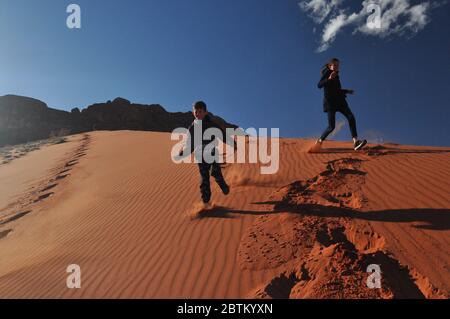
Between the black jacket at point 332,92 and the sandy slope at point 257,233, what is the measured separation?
3.23 ft

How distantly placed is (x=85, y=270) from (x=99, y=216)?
223cm

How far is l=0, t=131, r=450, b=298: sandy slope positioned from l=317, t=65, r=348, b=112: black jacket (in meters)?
0.98

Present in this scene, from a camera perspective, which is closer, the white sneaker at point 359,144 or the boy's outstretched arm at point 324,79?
the boy's outstretched arm at point 324,79

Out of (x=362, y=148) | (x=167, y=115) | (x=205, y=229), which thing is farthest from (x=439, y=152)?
(x=167, y=115)

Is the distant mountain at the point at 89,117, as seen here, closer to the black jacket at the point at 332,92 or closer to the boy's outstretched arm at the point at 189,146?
the black jacket at the point at 332,92

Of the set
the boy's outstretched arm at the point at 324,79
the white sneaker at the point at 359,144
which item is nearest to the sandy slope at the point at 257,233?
the white sneaker at the point at 359,144

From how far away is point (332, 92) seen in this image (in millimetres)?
7465

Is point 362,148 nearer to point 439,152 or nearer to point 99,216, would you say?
point 439,152

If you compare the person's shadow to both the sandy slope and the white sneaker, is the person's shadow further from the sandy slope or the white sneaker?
the white sneaker

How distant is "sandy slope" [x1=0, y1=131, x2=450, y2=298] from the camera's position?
3.81 metres

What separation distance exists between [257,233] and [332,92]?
3.80 metres

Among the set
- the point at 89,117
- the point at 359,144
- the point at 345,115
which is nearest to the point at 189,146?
the point at 345,115

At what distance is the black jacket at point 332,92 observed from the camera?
7418 millimetres
